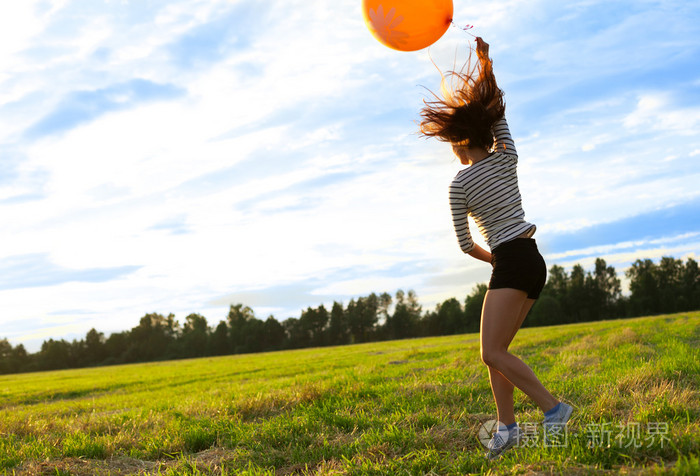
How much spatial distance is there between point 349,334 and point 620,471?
305ft

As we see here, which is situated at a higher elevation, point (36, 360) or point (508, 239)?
point (508, 239)

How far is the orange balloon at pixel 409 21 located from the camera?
4.81 metres

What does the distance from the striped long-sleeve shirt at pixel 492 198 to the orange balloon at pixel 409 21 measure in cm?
157

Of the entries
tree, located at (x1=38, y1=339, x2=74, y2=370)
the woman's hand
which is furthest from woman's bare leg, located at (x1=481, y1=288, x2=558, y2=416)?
tree, located at (x1=38, y1=339, x2=74, y2=370)

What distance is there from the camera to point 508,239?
147 inches

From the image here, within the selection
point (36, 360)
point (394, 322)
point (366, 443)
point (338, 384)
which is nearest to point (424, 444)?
point (366, 443)

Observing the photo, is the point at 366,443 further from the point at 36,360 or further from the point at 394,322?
the point at 36,360

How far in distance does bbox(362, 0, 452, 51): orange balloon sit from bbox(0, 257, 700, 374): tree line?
8167 centimetres

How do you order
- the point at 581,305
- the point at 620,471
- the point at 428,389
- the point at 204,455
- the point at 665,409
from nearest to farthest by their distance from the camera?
the point at 620,471
the point at 665,409
the point at 204,455
the point at 428,389
the point at 581,305

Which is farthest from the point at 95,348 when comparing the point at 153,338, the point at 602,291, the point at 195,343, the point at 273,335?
the point at 602,291

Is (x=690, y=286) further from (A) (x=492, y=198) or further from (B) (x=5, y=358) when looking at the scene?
(B) (x=5, y=358)

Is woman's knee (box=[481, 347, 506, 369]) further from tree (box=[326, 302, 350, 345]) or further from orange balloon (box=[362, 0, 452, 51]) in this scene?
tree (box=[326, 302, 350, 345])

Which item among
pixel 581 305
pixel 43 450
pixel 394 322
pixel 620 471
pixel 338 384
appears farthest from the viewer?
pixel 394 322

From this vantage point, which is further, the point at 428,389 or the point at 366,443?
the point at 428,389
